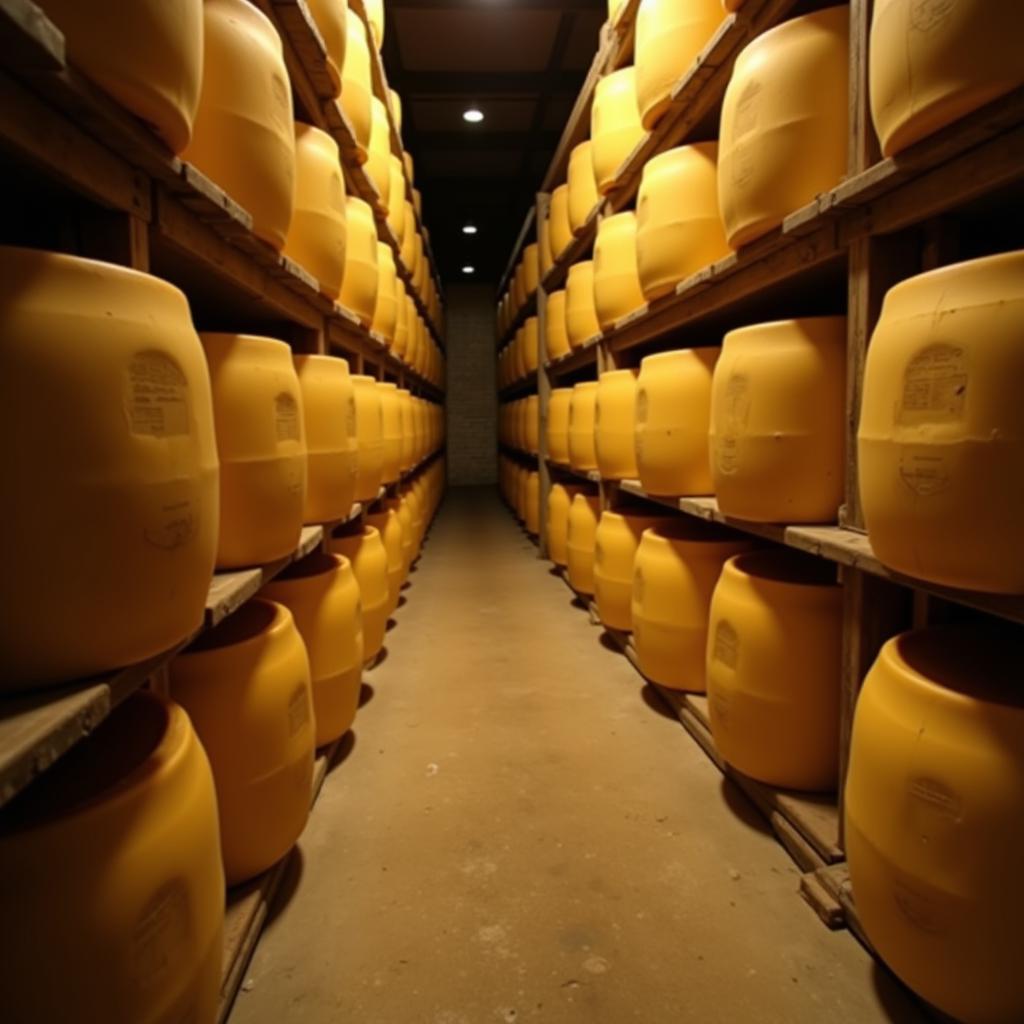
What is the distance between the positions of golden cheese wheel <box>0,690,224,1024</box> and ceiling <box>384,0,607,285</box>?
19.8 ft

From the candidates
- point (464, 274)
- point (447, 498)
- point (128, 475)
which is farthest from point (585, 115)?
point (464, 274)

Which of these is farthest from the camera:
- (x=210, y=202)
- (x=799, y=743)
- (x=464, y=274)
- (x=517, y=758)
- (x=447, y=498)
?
(x=464, y=274)

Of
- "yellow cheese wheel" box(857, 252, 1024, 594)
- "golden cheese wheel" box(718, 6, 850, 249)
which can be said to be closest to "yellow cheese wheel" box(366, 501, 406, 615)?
"golden cheese wheel" box(718, 6, 850, 249)

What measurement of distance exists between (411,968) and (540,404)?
15.2ft

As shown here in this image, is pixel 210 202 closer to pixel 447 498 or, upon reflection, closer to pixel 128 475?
pixel 128 475

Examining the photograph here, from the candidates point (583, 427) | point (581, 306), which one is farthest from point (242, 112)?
point (581, 306)

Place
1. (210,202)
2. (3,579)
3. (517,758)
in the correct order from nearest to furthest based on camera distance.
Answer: (3,579), (210,202), (517,758)

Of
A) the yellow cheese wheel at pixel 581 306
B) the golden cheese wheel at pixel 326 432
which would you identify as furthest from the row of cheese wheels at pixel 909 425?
the yellow cheese wheel at pixel 581 306

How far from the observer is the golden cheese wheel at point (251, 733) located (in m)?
1.39

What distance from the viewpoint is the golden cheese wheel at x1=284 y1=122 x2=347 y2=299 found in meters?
1.99

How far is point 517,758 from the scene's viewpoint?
226 centimetres

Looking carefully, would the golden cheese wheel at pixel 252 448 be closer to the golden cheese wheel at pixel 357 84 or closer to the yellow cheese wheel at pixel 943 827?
the yellow cheese wheel at pixel 943 827

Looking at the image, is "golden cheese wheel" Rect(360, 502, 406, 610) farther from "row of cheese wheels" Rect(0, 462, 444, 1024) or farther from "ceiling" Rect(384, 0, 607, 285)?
"ceiling" Rect(384, 0, 607, 285)

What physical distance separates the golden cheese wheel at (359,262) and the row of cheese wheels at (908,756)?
1629 mm
